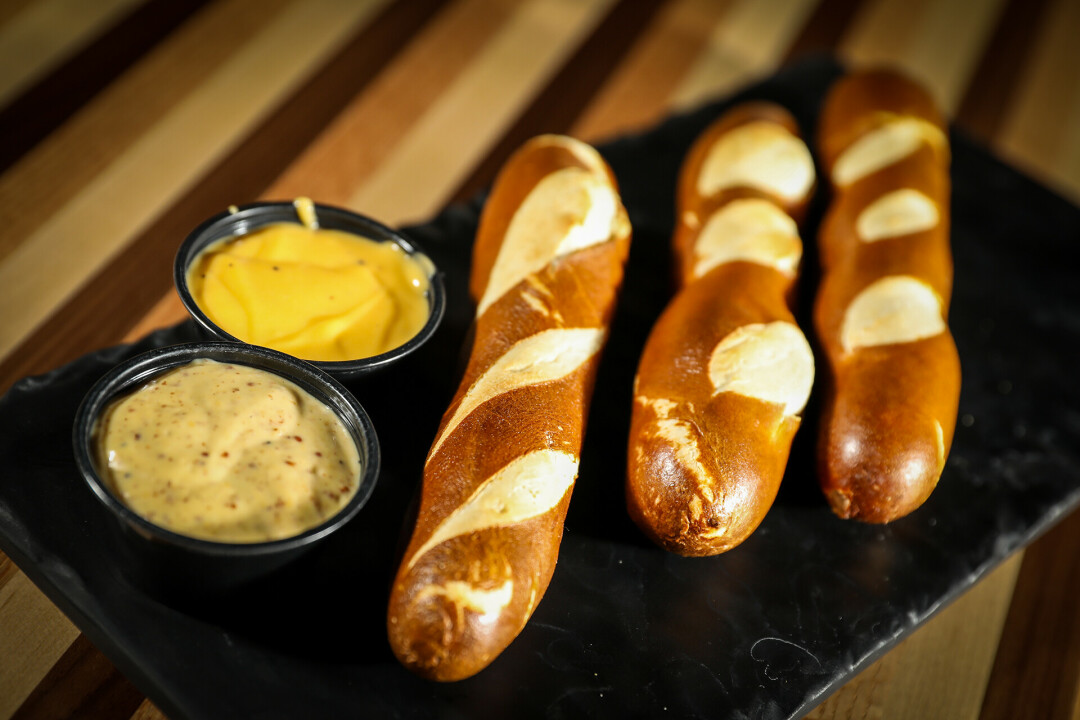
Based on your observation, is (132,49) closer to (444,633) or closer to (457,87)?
(457,87)

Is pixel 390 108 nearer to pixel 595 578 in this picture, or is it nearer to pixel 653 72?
pixel 653 72

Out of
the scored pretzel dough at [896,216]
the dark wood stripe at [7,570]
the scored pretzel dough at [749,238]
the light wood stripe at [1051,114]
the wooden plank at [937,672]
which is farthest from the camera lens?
the light wood stripe at [1051,114]

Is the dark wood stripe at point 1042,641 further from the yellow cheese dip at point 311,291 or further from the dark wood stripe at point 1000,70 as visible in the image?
the dark wood stripe at point 1000,70

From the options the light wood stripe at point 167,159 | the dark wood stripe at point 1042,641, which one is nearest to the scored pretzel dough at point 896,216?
the dark wood stripe at point 1042,641

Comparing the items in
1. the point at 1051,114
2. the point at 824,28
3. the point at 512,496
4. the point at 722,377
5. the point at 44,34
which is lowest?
the point at 1051,114

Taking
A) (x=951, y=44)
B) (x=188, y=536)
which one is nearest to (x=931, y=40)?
(x=951, y=44)

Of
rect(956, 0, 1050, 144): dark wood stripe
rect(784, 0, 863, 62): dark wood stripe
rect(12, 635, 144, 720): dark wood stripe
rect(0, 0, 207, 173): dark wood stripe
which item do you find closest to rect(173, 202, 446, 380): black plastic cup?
rect(12, 635, 144, 720): dark wood stripe
